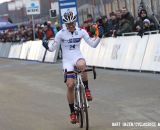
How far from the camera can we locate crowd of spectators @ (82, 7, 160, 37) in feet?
57.3

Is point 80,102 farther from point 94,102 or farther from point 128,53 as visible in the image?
point 128,53

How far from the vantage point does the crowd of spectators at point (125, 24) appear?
1745cm

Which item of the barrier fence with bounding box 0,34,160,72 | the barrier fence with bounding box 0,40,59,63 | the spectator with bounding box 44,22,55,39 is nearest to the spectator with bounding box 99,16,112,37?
the barrier fence with bounding box 0,34,160,72

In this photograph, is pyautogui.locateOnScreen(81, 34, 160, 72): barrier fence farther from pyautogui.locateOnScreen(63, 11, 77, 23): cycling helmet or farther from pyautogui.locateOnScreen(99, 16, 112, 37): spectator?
pyautogui.locateOnScreen(63, 11, 77, 23): cycling helmet

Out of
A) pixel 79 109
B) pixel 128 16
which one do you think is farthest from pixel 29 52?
pixel 79 109

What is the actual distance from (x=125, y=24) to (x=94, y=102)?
7.51 metres

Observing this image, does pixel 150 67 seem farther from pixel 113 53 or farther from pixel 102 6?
pixel 102 6

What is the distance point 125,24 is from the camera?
1894 cm

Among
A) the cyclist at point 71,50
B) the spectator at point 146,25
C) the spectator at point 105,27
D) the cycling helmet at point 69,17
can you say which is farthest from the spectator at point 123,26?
the cycling helmet at point 69,17

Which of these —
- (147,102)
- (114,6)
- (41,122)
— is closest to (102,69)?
(114,6)

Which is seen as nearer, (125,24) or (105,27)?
(125,24)

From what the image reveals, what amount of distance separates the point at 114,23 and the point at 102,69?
181cm

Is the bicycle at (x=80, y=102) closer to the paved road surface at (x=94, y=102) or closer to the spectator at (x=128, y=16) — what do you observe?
the paved road surface at (x=94, y=102)

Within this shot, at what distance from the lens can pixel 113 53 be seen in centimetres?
1903
